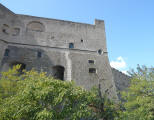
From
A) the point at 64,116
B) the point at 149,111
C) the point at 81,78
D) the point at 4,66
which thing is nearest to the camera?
the point at 64,116

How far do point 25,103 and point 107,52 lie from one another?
40.6 feet

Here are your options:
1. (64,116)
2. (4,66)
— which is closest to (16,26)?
(4,66)

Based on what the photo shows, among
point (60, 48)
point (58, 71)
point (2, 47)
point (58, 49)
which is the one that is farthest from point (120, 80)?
point (2, 47)

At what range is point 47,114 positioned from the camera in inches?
232

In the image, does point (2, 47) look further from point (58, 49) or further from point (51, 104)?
point (51, 104)

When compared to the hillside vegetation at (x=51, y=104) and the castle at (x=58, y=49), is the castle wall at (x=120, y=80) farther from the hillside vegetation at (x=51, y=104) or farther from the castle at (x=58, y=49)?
the hillside vegetation at (x=51, y=104)

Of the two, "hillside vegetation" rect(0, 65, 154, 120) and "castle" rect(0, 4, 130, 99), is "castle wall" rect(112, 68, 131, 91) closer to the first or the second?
"castle" rect(0, 4, 130, 99)

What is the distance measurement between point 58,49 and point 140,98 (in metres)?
9.38

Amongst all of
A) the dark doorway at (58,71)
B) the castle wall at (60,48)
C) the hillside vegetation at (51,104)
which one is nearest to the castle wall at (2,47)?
the castle wall at (60,48)

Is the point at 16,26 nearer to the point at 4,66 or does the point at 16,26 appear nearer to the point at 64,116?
the point at 4,66

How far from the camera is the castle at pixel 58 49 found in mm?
14625

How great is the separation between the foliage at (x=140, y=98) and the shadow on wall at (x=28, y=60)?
7.19 m

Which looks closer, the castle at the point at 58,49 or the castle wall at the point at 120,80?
the castle at the point at 58,49

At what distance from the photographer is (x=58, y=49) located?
53.7ft
